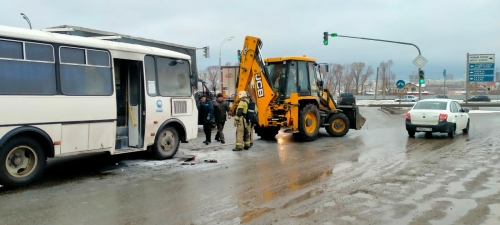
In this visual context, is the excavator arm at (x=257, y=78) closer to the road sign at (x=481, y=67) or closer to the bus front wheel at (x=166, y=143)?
the bus front wheel at (x=166, y=143)

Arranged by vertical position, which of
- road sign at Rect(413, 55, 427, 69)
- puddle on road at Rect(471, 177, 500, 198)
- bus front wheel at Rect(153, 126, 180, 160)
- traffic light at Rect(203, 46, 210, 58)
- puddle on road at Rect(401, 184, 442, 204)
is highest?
traffic light at Rect(203, 46, 210, 58)

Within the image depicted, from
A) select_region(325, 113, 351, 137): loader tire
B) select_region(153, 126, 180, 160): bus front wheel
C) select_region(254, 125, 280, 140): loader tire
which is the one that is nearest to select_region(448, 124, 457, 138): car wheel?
select_region(325, 113, 351, 137): loader tire

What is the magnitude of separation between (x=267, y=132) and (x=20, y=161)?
933 centimetres

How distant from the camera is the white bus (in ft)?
24.1

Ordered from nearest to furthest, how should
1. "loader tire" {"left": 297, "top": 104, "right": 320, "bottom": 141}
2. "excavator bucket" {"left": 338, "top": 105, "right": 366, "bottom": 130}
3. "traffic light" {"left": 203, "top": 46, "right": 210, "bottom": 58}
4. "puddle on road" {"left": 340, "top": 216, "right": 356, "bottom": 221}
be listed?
"puddle on road" {"left": 340, "top": 216, "right": 356, "bottom": 221} → "loader tire" {"left": 297, "top": 104, "right": 320, "bottom": 141} → "excavator bucket" {"left": 338, "top": 105, "right": 366, "bottom": 130} → "traffic light" {"left": 203, "top": 46, "right": 210, "bottom": 58}

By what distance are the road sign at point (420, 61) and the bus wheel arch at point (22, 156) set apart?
25077mm

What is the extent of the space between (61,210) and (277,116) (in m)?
9.19

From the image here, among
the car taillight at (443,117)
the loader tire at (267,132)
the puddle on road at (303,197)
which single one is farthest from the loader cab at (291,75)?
the puddle on road at (303,197)

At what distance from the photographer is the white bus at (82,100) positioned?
7352 mm

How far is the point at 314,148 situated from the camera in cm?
1320

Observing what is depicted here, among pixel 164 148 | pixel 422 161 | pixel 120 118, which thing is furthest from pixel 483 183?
pixel 120 118

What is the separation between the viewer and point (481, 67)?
3716 cm

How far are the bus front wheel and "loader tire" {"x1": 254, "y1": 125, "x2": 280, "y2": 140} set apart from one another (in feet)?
16.6

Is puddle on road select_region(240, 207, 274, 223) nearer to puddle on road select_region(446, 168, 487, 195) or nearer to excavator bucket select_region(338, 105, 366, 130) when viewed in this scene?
puddle on road select_region(446, 168, 487, 195)
